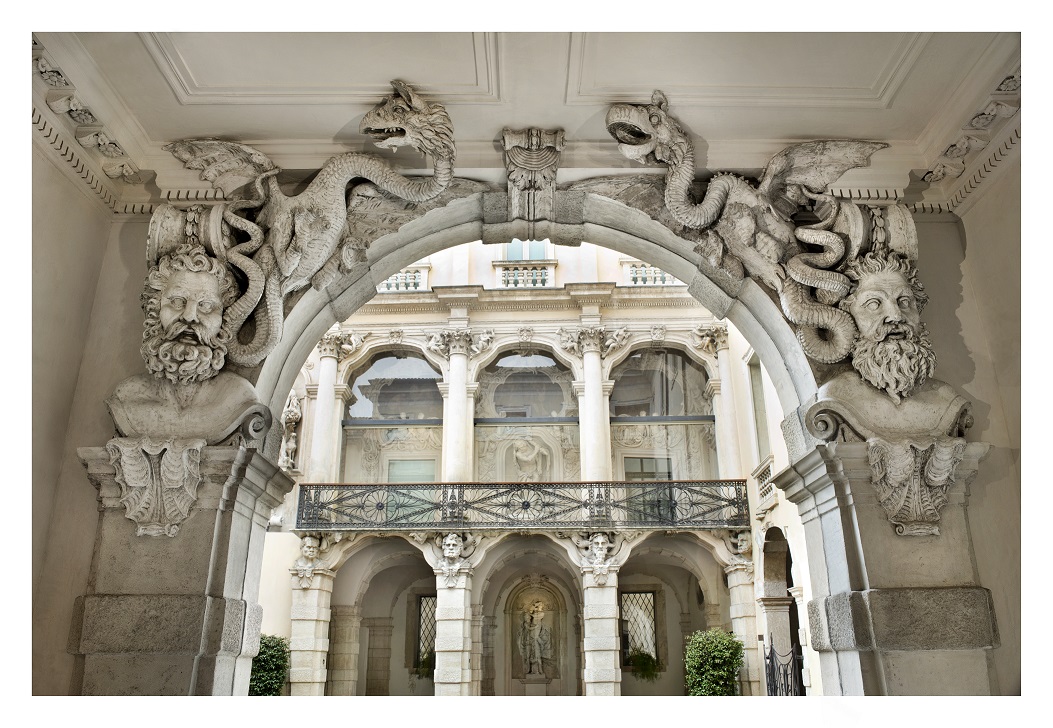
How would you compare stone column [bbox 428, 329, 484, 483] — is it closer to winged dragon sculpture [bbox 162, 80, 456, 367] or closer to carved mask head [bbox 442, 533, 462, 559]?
carved mask head [bbox 442, 533, 462, 559]

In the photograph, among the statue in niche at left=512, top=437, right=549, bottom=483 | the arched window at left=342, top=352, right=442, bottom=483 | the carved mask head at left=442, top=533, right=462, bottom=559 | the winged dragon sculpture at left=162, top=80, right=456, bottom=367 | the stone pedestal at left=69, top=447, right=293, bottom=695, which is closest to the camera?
the stone pedestal at left=69, top=447, right=293, bottom=695

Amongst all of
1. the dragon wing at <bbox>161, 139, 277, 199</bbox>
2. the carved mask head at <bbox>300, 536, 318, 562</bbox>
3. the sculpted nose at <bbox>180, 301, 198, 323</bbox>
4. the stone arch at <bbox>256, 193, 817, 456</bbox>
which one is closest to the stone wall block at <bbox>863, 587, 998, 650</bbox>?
the stone arch at <bbox>256, 193, 817, 456</bbox>

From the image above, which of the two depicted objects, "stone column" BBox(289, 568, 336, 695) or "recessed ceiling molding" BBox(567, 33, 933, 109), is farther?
"stone column" BBox(289, 568, 336, 695)

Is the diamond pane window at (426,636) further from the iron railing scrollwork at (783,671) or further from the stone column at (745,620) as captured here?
the iron railing scrollwork at (783,671)

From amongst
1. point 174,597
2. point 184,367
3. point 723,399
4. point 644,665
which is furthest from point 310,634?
point 184,367

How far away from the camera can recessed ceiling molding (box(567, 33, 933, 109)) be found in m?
3.33

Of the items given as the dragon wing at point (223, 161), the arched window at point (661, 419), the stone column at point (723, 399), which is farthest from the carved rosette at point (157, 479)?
the arched window at point (661, 419)

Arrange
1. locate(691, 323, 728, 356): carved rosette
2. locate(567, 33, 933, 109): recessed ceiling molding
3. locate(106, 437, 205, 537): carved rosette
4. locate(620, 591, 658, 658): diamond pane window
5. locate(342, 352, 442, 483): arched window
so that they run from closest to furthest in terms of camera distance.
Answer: locate(106, 437, 205, 537): carved rosette → locate(567, 33, 933, 109): recessed ceiling molding → locate(691, 323, 728, 356): carved rosette → locate(342, 352, 442, 483): arched window → locate(620, 591, 658, 658): diamond pane window

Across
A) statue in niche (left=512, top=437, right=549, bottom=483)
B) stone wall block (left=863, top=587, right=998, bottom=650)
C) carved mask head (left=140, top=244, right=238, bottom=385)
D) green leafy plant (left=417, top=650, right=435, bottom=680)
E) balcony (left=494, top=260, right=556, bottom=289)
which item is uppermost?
balcony (left=494, top=260, right=556, bottom=289)

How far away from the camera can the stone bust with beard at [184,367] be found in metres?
3.21

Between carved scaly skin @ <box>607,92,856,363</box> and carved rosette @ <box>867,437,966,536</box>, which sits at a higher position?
carved scaly skin @ <box>607,92,856,363</box>

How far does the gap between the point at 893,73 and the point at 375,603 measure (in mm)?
14592

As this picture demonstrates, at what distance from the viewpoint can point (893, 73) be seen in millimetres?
3322

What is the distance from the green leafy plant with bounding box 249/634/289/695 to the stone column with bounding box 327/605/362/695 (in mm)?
1528
